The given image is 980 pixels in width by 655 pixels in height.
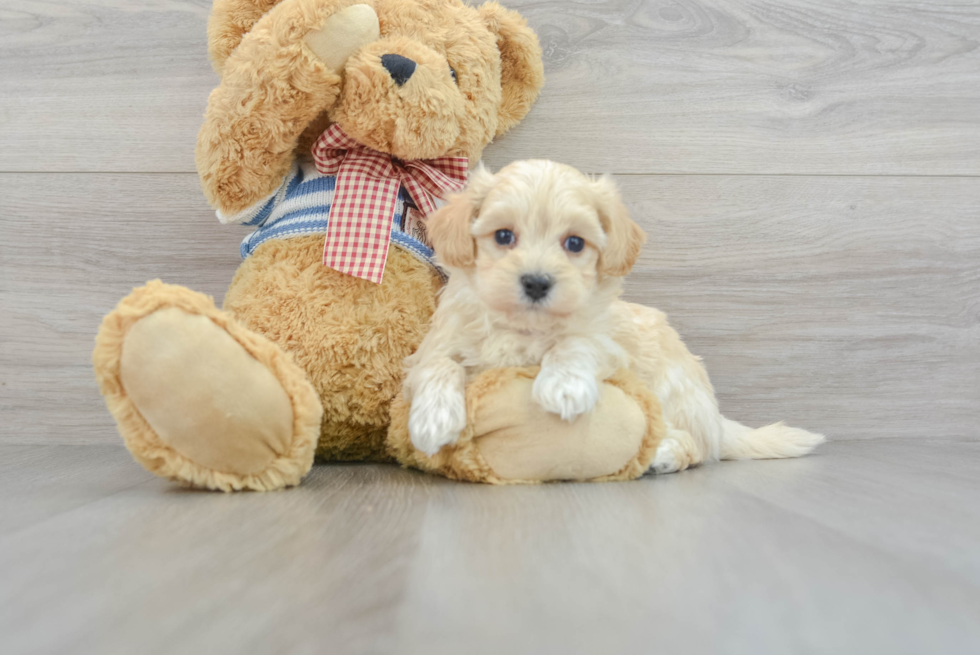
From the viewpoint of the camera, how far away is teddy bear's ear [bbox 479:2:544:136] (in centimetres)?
133

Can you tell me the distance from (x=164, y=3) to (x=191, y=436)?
3.63 feet

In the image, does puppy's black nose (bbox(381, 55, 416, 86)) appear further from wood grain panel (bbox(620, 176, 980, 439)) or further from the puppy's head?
wood grain panel (bbox(620, 176, 980, 439))

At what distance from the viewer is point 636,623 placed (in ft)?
1.59

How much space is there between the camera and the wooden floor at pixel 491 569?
1.53 feet

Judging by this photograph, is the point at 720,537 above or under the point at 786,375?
above

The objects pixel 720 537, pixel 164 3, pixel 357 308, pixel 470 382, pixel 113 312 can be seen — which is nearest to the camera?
pixel 720 537

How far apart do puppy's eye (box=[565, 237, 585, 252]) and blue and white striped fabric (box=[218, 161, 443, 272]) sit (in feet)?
1.04

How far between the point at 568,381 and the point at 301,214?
595mm

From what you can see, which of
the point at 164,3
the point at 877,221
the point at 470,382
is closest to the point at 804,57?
the point at 877,221

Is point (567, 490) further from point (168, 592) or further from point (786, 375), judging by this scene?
point (786, 375)

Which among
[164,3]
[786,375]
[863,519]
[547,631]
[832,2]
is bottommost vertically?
[786,375]

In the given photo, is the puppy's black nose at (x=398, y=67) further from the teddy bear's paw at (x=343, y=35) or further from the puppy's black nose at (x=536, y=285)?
the puppy's black nose at (x=536, y=285)

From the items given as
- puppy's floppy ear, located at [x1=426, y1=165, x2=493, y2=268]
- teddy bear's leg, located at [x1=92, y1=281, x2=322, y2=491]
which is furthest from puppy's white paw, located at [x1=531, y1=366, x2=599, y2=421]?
teddy bear's leg, located at [x1=92, y1=281, x2=322, y2=491]

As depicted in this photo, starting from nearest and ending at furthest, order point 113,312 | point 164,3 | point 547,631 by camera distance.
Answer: point 547,631, point 113,312, point 164,3
